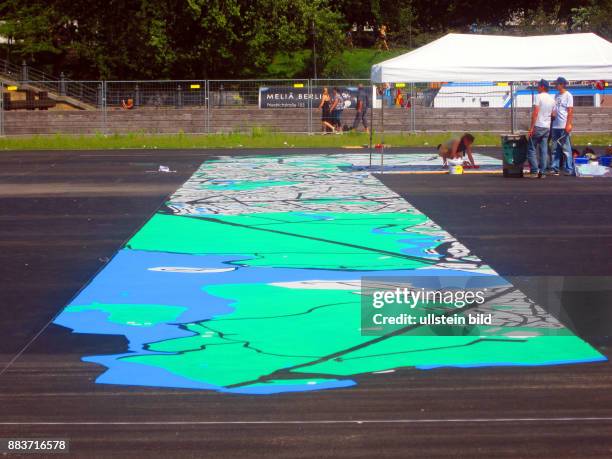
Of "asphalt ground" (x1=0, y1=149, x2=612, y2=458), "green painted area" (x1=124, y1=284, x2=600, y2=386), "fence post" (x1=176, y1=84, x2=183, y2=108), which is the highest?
"fence post" (x1=176, y1=84, x2=183, y2=108)

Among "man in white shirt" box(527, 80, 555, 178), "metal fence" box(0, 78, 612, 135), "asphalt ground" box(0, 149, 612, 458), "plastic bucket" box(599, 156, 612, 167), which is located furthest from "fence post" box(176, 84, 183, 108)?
"asphalt ground" box(0, 149, 612, 458)

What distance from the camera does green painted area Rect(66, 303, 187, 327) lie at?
8211mm

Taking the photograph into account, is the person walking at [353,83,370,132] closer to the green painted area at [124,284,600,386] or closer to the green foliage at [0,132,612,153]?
the green foliage at [0,132,612,153]

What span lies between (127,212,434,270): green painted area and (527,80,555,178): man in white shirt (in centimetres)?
616

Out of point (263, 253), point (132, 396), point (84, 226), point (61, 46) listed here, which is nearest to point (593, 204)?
point (263, 253)

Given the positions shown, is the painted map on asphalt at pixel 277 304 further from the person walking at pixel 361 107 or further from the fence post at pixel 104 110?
the fence post at pixel 104 110

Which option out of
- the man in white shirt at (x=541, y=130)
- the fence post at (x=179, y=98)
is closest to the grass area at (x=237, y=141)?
the fence post at (x=179, y=98)

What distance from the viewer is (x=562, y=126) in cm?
2075

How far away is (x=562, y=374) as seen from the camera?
258 inches

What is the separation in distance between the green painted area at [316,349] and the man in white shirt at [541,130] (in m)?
12.9

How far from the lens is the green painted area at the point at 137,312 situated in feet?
26.9

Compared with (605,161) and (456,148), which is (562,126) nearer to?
(605,161)

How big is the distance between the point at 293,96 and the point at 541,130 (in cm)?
1894

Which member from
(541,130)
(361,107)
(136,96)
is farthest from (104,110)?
(541,130)
